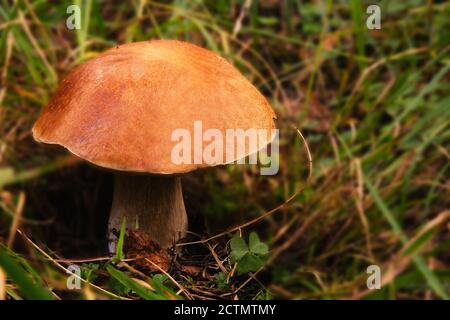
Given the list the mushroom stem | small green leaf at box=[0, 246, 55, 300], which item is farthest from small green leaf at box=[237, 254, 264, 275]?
small green leaf at box=[0, 246, 55, 300]

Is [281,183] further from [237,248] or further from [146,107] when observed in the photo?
[146,107]

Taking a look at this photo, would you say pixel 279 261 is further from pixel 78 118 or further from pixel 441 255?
pixel 78 118

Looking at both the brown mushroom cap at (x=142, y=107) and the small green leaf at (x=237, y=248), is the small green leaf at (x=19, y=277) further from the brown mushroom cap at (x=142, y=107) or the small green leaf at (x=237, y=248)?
the small green leaf at (x=237, y=248)

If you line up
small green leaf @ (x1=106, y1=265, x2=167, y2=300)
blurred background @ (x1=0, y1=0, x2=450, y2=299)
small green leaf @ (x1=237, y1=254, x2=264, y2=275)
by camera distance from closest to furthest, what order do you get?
1. small green leaf @ (x1=106, y1=265, x2=167, y2=300)
2. small green leaf @ (x1=237, y1=254, x2=264, y2=275)
3. blurred background @ (x1=0, y1=0, x2=450, y2=299)

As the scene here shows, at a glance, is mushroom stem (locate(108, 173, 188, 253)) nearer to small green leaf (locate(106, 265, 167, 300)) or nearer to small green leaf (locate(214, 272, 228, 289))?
small green leaf (locate(214, 272, 228, 289))

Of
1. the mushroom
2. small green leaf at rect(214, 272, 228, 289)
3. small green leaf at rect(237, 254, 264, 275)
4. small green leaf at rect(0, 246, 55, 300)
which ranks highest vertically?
the mushroom

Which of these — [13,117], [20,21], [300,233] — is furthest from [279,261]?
[20,21]

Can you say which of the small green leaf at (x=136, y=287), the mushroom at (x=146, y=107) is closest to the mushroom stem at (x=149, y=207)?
the mushroom at (x=146, y=107)
